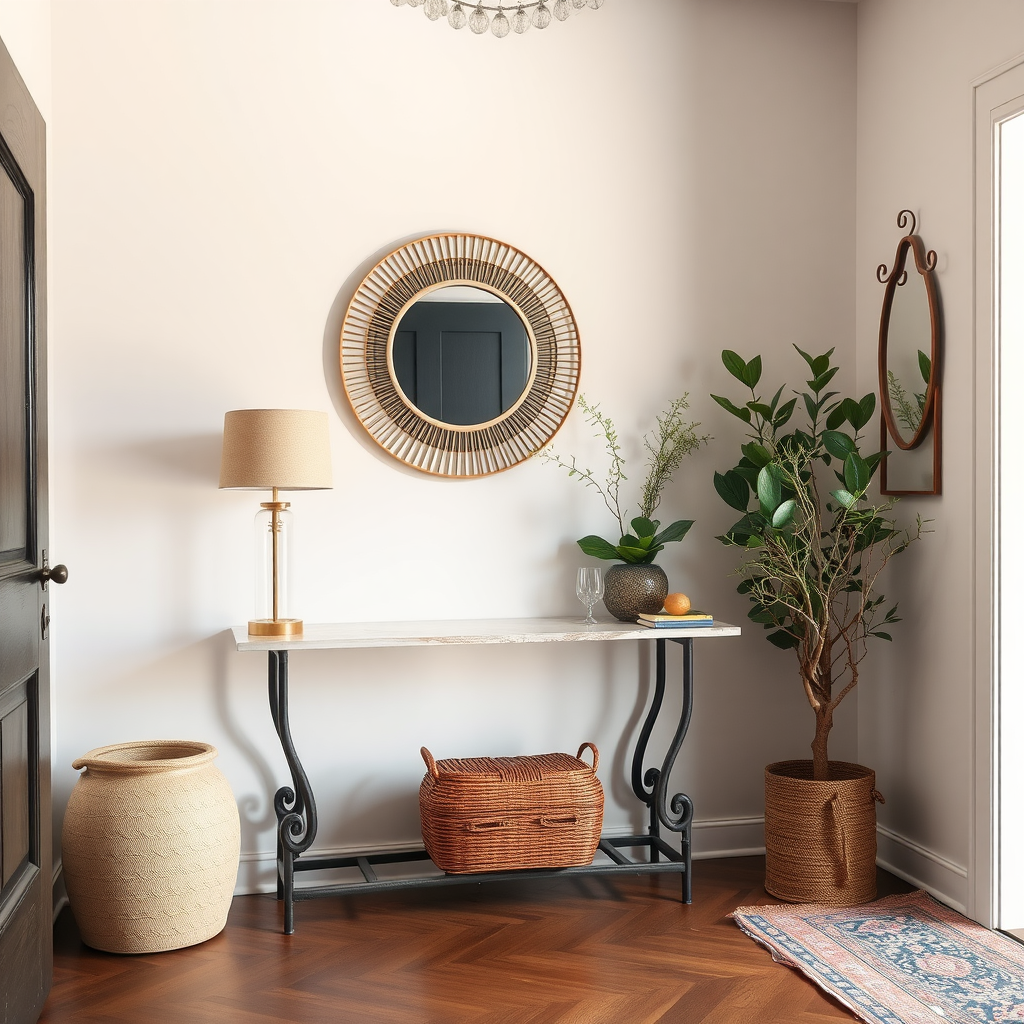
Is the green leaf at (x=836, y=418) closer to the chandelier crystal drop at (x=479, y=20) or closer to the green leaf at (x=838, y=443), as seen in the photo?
the green leaf at (x=838, y=443)

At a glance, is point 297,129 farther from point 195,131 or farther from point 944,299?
point 944,299

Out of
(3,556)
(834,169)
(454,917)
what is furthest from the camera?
(834,169)

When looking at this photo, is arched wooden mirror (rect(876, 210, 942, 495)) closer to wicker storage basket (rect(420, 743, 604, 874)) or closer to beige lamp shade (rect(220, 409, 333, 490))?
wicker storage basket (rect(420, 743, 604, 874))

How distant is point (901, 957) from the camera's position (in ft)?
9.20

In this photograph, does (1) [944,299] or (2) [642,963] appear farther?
(1) [944,299]

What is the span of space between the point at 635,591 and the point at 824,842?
0.94 metres

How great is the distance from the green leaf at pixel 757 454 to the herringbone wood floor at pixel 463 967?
1.35 metres

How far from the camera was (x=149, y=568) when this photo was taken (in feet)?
10.8

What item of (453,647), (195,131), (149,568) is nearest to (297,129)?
(195,131)

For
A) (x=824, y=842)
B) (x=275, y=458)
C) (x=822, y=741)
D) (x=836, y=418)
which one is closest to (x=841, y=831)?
(x=824, y=842)

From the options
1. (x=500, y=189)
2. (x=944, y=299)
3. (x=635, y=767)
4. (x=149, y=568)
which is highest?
(x=500, y=189)

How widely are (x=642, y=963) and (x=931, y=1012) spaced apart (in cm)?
71

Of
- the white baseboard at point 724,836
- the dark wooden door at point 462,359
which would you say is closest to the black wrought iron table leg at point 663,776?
the white baseboard at point 724,836

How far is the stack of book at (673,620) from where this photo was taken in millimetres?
3197
